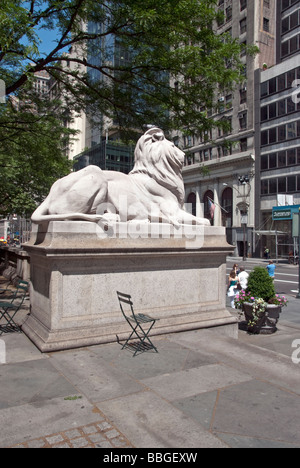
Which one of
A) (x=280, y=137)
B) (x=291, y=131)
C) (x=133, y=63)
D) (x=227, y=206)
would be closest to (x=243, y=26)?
(x=280, y=137)

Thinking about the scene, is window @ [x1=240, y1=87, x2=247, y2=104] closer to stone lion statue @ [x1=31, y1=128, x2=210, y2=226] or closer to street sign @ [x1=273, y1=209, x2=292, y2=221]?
street sign @ [x1=273, y1=209, x2=292, y2=221]

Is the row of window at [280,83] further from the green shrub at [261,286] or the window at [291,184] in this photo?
the green shrub at [261,286]

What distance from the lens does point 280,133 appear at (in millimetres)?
42250

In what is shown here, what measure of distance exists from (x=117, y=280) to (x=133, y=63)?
6.41m

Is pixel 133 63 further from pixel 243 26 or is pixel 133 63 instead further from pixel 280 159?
pixel 243 26

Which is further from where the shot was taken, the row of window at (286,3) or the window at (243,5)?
the window at (243,5)

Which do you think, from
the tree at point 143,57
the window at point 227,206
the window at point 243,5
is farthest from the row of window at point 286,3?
Answer: the tree at point 143,57

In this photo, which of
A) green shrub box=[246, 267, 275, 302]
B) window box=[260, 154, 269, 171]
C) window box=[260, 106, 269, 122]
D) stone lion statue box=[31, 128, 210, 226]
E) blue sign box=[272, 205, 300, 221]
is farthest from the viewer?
window box=[260, 106, 269, 122]

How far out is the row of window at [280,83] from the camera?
4044 centimetres

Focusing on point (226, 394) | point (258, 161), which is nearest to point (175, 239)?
point (226, 394)

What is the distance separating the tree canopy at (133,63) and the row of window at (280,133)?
33.6 metres

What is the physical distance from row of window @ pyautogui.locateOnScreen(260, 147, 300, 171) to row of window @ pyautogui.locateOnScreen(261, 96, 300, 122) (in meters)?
4.40

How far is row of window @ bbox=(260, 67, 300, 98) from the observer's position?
40438 millimetres

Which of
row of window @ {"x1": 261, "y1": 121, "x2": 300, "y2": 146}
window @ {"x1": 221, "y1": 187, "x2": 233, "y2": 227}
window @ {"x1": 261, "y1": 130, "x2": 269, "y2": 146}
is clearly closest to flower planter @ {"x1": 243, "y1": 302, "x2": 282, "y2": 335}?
row of window @ {"x1": 261, "y1": 121, "x2": 300, "y2": 146}
